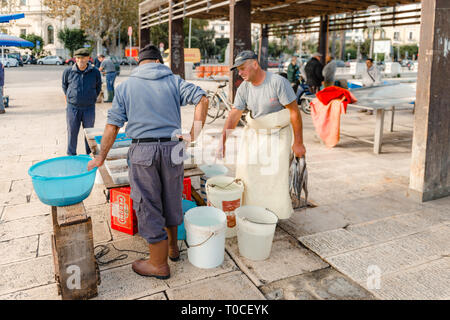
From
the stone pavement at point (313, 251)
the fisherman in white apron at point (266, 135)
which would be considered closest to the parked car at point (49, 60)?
the stone pavement at point (313, 251)

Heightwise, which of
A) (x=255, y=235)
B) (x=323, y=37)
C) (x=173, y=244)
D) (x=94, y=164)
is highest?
(x=323, y=37)

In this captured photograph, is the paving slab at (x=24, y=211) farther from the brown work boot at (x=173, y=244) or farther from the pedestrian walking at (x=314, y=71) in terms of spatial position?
the pedestrian walking at (x=314, y=71)

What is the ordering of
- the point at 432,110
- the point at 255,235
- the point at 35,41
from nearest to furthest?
the point at 255,235, the point at 432,110, the point at 35,41

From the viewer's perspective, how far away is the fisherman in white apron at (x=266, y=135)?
3.90 metres

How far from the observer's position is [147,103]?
3.01 m

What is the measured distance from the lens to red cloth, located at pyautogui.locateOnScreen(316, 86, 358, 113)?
7.82 meters

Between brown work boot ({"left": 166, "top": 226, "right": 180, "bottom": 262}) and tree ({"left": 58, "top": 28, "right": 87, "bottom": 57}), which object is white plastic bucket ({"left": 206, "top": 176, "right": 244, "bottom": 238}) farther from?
tree ({"left": 58, "top": 28, "right": 87, "bottom": 57})

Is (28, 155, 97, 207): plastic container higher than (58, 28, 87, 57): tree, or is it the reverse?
(58, 28, 87, 57): tree

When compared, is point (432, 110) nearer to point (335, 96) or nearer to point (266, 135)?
point (266, 135)

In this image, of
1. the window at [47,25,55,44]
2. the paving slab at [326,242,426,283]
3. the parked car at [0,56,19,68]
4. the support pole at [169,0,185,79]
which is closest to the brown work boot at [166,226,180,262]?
the paving slab at [326,242,426,283]

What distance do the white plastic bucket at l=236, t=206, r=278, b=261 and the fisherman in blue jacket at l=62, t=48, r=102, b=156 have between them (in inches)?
151

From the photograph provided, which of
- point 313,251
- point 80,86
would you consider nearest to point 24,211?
point 80,86

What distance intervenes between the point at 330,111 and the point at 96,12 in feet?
124
